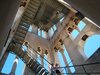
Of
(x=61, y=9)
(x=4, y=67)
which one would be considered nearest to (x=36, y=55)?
(x=4, y=67)

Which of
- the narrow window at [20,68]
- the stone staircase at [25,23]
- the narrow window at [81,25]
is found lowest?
the narrow window at [20,68]

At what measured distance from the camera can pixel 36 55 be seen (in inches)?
411

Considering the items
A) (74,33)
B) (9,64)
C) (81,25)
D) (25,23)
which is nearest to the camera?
(9,64)

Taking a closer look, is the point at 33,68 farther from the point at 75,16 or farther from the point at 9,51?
the point at 75,16

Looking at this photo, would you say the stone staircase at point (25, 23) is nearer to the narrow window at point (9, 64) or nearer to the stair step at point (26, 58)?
the narrow window at point (9, 64)

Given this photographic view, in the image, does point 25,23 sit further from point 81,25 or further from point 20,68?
point 81,25

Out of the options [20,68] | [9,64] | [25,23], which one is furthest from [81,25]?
[9,64]

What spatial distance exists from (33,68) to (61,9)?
5856 millimetres

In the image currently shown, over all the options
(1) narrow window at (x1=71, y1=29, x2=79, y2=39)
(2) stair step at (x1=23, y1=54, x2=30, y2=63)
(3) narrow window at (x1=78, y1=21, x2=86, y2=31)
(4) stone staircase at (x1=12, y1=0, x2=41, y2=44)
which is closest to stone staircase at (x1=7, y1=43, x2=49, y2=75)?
(2) stair step at (x1=23, y1=54, x2=30, y2=63)

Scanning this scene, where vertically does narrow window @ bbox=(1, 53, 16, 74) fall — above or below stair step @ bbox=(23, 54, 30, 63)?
below

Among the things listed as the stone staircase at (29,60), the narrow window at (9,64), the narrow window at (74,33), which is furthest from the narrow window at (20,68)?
the narrow window at (74,33)

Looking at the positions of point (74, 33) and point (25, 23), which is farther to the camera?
point (74, 33)

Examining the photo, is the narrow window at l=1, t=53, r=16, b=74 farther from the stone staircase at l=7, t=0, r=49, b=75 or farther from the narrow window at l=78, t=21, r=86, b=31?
the narrow window at l=78, t=21, r=86, b=31

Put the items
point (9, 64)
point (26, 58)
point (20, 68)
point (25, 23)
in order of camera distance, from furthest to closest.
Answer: point (25, 23) → point (26, 58) → point (20, 68) → point (9, 64)
